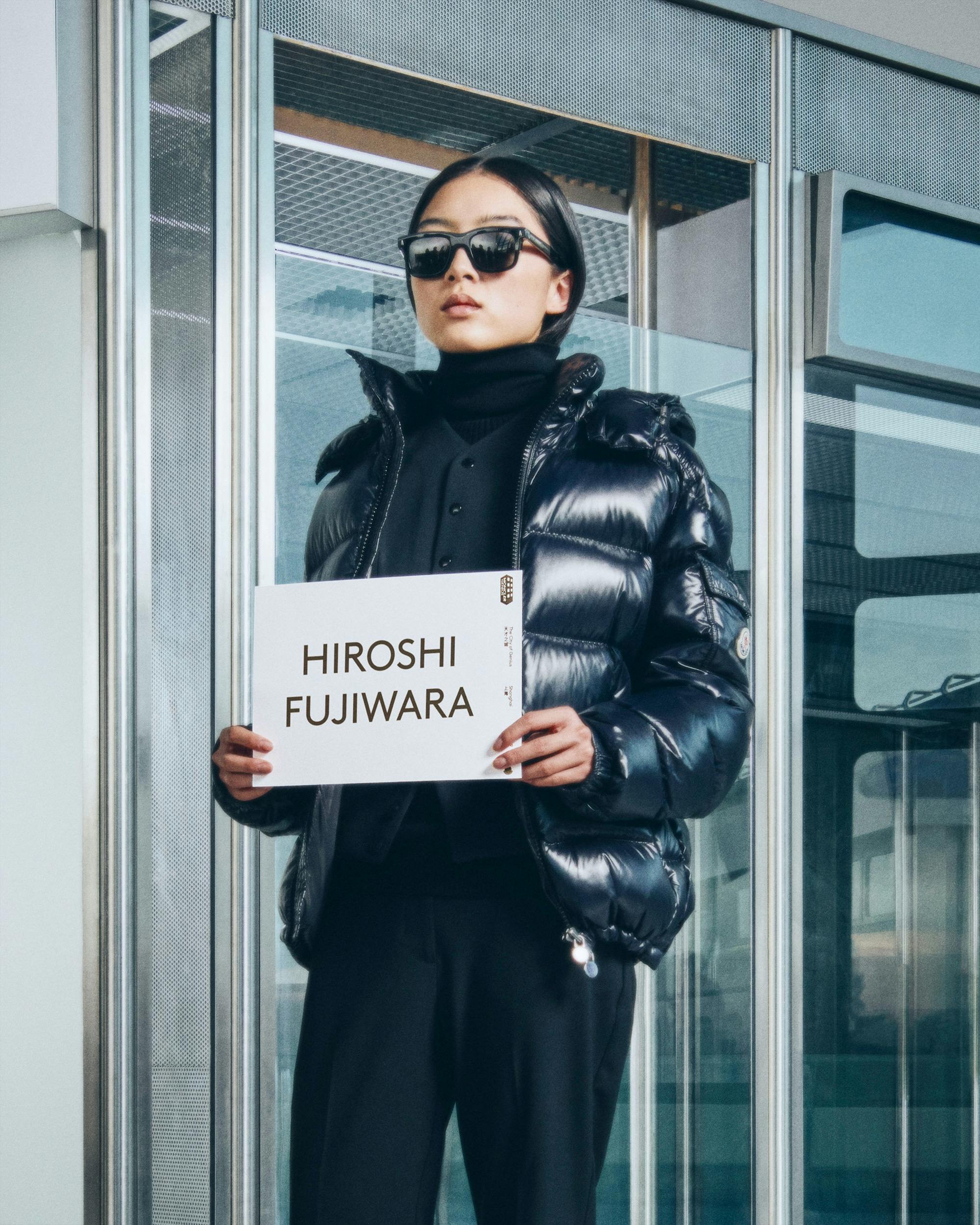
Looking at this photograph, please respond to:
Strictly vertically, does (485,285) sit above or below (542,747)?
above

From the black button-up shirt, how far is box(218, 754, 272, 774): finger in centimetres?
10

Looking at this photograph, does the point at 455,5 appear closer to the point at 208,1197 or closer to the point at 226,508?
the point at 226,508

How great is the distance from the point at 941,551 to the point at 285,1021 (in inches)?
64.6

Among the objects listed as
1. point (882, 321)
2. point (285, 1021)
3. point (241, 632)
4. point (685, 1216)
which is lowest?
point (685, 1216)

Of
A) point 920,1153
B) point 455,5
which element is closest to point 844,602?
point 920,1153

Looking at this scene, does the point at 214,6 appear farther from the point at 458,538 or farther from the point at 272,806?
the point at 272,806

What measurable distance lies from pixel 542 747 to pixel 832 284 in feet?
5.71

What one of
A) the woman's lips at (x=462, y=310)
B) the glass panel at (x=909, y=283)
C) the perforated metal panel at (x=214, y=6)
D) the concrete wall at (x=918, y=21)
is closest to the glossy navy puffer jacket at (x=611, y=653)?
the woman's lips at (x=462, y=310)

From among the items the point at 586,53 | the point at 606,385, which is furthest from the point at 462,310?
the point at 586,53

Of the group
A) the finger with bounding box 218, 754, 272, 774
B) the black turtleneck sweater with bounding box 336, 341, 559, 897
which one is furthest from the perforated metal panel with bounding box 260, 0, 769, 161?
the finger with bounding box 218, 754, 272, 774

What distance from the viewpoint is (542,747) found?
168 centimetres

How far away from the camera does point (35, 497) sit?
2.55 meters

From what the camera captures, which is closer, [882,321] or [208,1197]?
[208,1197]

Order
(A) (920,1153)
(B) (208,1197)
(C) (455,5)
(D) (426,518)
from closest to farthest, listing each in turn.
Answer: (D) (426,518), (B) (208,1197), (C) (455,5), (A) (920,1153)
